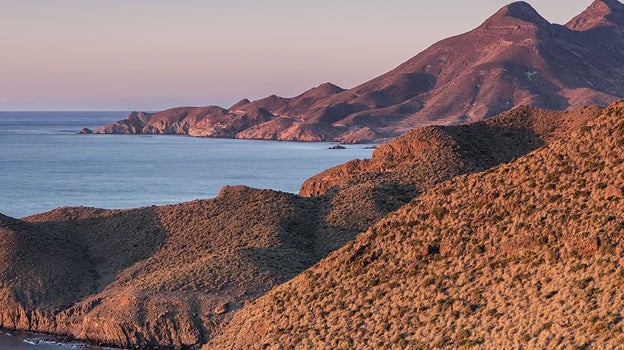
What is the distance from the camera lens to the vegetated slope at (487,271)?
2625 centimetres

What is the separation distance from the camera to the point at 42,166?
517ft

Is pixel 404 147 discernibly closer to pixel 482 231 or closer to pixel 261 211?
pixel 261 211

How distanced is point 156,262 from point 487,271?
25.6 metres

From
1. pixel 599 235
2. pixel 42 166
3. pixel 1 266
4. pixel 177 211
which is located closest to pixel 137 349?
pixel 1 266

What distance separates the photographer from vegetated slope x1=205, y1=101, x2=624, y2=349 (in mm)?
26250

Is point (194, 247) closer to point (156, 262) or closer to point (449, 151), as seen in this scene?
point (156, 262)

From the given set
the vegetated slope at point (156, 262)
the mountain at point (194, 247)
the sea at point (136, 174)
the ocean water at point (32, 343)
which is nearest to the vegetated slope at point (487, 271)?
the vegetated slope at point (156, 262)

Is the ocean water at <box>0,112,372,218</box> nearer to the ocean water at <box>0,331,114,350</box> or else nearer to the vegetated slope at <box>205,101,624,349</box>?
the ocean water at <box>0,331,114,350</box>

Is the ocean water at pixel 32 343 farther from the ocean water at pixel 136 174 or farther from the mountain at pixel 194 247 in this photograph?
the ocean water at pixel 136 174

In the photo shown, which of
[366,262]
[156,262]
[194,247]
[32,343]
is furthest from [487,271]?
[156,262]

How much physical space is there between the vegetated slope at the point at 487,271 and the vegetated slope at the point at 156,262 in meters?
8.28

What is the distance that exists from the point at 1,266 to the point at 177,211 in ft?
34.7

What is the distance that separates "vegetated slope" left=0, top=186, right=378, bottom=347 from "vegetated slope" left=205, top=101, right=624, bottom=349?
8.28 metres

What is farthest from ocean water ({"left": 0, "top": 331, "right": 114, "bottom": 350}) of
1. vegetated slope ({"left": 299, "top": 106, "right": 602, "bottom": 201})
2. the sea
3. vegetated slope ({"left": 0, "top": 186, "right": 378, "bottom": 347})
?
the sea
